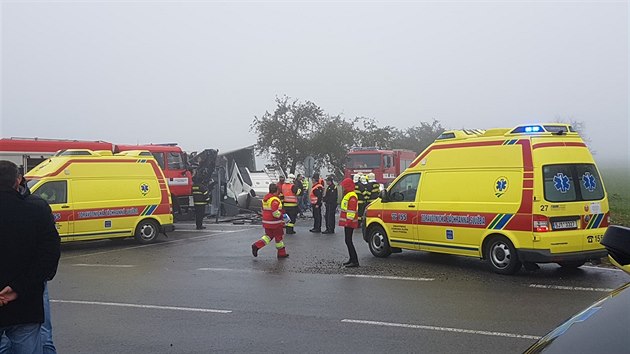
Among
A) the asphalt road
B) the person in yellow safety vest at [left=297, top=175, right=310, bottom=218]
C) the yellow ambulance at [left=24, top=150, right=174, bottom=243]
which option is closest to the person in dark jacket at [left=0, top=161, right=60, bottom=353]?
the asphalt road

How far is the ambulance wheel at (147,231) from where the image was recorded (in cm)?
1612

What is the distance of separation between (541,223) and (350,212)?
3579 millimetres

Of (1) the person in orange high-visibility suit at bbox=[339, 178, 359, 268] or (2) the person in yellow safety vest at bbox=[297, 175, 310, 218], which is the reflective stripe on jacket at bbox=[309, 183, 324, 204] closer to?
(2) the person in yellow safety vest at bbox=[297, 175, 310, 218]

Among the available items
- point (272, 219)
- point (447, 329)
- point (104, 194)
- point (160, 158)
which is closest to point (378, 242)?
point (272, 219)

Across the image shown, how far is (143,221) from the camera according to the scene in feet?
53.3

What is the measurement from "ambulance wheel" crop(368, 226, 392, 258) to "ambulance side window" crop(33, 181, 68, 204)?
769 cm

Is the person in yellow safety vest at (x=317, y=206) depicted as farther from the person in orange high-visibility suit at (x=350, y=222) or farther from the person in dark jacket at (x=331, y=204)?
the person in orange high-visibility suit at (x=350, y=222)

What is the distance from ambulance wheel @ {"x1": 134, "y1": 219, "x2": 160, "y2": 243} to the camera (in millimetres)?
16125

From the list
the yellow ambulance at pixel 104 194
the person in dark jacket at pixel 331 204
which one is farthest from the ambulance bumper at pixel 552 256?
the yellow ambulance at pixel 104 194

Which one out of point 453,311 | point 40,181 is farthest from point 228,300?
point 40,181

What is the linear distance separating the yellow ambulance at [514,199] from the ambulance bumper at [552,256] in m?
0.02

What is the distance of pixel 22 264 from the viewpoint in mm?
4145

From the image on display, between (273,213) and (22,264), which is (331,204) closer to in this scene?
(273,213)

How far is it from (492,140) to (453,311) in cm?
389
